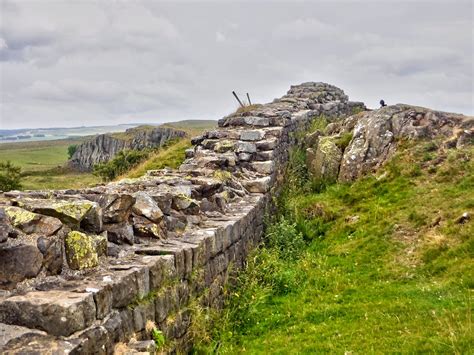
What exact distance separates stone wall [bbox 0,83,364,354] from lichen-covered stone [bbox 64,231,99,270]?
0.01 m

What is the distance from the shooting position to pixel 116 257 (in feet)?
21.3

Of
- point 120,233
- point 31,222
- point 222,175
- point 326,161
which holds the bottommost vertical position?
point 120,233

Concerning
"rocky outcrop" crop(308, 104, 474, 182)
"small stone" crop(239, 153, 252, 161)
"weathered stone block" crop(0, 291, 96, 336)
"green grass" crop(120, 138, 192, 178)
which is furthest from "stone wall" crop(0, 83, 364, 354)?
"green grass" crop(120, 138, 192, 178)

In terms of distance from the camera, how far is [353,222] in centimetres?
1306

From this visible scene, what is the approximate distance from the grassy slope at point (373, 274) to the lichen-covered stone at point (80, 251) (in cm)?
253

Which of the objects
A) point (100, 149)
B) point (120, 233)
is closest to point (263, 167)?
point (120, 233)

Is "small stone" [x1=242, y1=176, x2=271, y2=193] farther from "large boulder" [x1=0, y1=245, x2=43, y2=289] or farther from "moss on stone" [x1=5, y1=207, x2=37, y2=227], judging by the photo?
"large boulder" [x1=0, y1=245, x2=43, y2=289]

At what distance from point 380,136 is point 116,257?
40.7 ft

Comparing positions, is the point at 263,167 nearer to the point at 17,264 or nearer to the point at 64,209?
the point at 64,209

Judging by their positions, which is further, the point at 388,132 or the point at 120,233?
the point at 388,132

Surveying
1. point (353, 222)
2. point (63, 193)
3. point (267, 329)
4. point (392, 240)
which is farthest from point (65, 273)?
point (353, 222)

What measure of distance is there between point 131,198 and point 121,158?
38.2m

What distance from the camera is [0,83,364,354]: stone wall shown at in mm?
4648

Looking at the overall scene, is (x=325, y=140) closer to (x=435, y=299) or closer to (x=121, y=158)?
(x=435, y=299)
